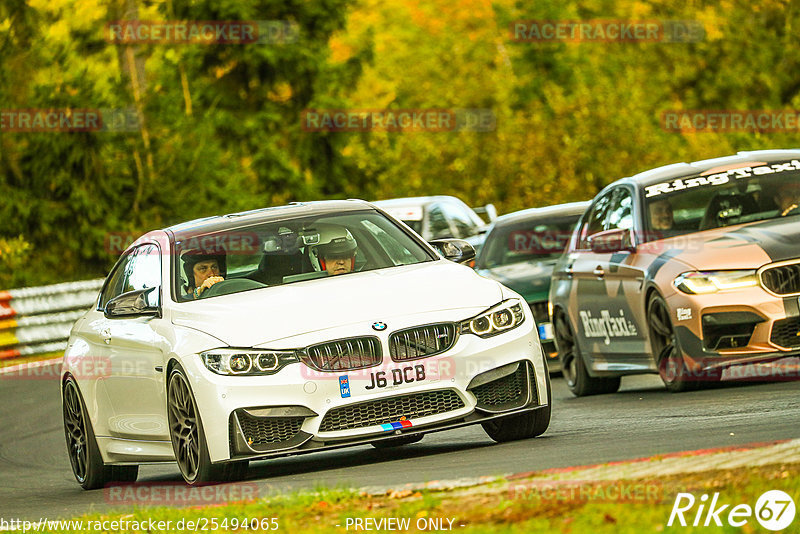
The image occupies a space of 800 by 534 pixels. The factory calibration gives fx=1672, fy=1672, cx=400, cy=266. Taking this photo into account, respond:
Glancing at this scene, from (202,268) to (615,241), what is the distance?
12.5 feet

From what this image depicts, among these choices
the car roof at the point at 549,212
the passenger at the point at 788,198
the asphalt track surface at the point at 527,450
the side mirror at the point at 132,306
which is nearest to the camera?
the asphalt track surface at the point at 527,450

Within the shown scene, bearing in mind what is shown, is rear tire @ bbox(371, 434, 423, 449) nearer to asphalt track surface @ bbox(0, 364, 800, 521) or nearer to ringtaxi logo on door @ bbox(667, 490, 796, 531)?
asphalt track surface @ bbox(0, 364, 800, 521)

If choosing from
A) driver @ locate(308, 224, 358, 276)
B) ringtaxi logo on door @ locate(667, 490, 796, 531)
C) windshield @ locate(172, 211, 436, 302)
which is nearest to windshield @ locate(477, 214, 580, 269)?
windshield @ locate(172, 211, 436, 302)

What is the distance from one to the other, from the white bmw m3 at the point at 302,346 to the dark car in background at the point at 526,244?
714 centimetres

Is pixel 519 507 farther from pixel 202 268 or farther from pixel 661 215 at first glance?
pixel 661 215

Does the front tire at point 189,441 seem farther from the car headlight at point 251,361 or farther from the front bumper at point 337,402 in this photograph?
the car headlight at point 251,361

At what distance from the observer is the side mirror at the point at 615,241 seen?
1275cm

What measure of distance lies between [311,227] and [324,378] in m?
1.79

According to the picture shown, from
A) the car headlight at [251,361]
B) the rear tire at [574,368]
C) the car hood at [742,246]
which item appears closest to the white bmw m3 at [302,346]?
the car headlight at [251,361]

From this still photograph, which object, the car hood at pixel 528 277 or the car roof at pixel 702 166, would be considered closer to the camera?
the car roof at pixel 702 166

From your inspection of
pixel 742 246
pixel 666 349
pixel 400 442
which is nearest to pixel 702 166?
pixel 742 246

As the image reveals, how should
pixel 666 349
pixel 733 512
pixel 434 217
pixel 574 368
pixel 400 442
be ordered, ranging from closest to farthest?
1. pixel 733 512
2. pixel 400 442
3. pixel 666 349
4. pixel 574 368
5. pixel 434 217

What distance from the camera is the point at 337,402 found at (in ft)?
29.2

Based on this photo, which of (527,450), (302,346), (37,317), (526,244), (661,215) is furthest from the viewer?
(37,317)
